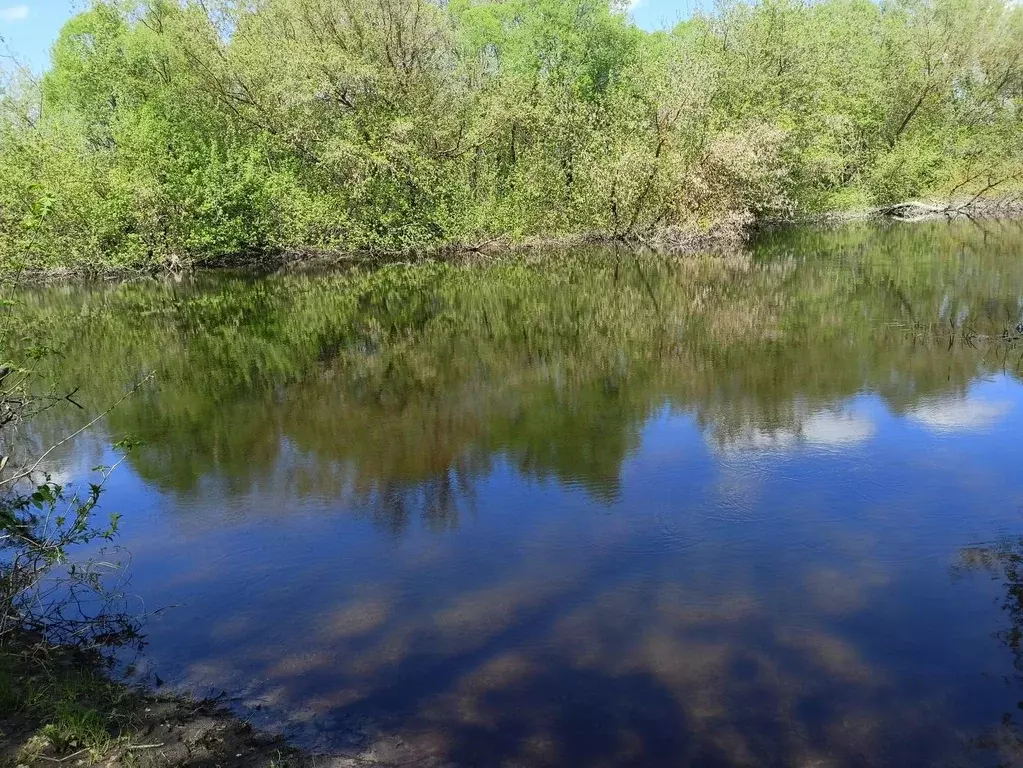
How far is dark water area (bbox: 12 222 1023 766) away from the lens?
457 cm

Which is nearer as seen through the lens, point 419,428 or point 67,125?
point 419,428

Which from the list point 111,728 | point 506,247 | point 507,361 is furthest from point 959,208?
point 111,728

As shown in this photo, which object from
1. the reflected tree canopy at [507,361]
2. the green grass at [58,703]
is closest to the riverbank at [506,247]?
Result: the reflected tree canopy at [507,361]

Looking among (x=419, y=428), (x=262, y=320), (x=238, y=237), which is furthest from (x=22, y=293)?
(x=419, y=428)

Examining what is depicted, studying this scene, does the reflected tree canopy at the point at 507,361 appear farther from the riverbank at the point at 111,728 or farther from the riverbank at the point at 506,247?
the riverbank at the point at 506,247

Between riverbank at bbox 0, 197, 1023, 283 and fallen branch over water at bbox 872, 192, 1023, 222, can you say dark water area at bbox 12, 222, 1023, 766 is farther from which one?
fallen branch over water at bbox 872, 192, 1023, 222

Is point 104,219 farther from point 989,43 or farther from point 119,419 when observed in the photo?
point 989,43

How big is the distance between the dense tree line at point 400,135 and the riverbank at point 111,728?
25833mm

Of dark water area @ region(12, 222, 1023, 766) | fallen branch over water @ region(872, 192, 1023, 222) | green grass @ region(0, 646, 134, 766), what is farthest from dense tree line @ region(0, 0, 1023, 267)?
green grass @ region(0, 646, 134, 766)

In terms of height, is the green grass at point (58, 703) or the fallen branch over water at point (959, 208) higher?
the fallen branch over water at point (959, 208)

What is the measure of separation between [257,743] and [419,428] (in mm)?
6128

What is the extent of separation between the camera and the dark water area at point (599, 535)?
180 inches

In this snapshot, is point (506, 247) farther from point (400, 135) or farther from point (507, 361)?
point (507, 361)

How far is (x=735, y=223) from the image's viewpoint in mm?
28719
